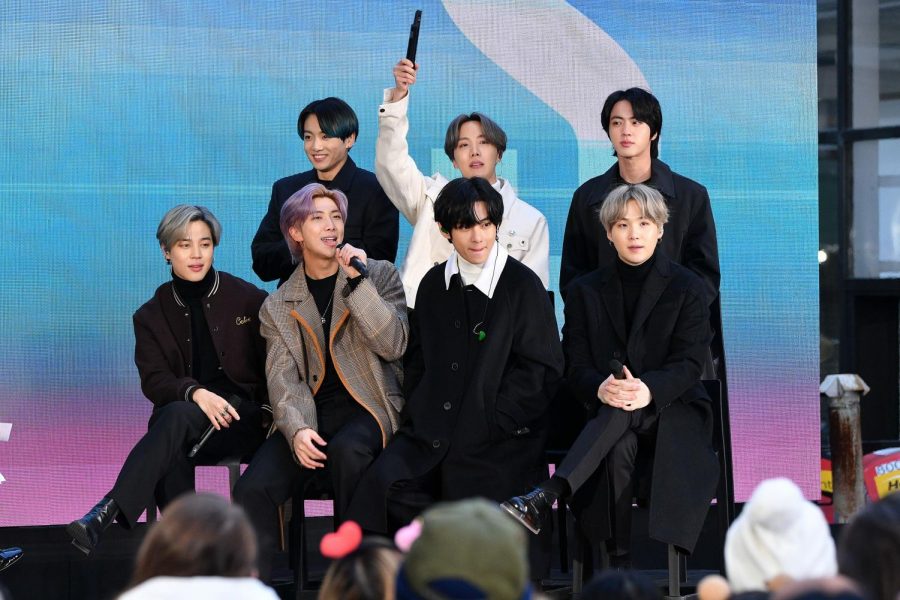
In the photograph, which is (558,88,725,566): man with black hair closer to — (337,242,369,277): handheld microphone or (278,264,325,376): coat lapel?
(337,242,369,277): handheld microphone

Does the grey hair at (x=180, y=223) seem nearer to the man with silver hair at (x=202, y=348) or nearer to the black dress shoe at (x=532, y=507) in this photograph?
the man with silver hair at (x=202, y=348)

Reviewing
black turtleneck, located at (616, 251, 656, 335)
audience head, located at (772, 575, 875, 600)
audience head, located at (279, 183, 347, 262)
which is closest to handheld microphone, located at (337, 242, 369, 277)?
audience head, located at (279, 183, 347, 262)

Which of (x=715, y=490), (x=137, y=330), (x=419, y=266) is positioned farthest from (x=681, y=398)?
(x=137, y=330)

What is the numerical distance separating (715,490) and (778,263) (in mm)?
1892

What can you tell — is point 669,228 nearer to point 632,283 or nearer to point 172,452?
point 632,283

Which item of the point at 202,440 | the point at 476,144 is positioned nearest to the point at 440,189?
the point at 476,144

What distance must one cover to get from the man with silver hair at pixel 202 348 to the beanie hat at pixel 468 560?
2276 millimetres

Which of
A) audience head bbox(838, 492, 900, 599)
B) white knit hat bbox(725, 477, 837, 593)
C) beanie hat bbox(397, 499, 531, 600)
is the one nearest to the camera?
beanie hat bbox(397, 499, 531, 600)

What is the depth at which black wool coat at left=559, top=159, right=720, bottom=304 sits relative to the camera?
14.4 ft

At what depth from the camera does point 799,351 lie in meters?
5.63

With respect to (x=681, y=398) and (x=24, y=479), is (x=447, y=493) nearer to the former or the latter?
(x=681, y=398)

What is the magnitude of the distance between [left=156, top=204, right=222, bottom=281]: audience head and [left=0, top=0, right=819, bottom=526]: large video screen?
1.02 meters

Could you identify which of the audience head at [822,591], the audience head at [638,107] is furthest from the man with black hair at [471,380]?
the audience head at [822,591]

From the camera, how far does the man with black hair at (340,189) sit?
14.9 ft
